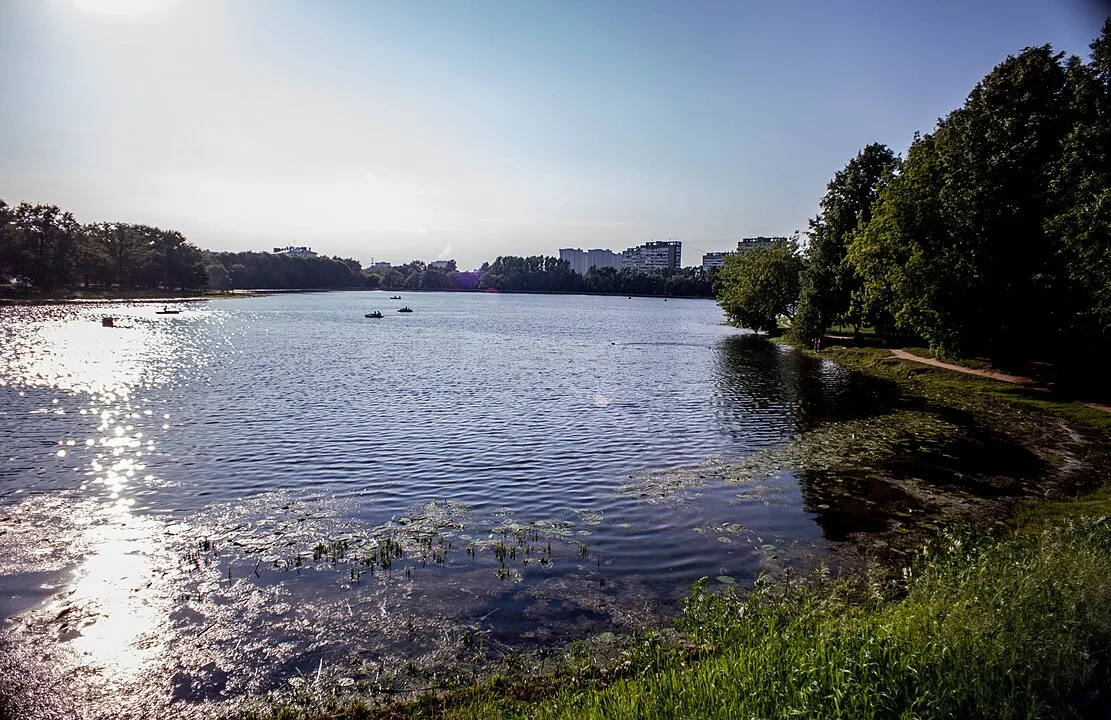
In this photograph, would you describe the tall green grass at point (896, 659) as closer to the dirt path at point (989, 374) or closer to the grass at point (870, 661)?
the grass at point (870, 661)

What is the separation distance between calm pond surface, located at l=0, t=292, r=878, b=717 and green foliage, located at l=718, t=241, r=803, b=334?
51969 mm

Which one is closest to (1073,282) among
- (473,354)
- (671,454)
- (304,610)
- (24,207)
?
(671,454)

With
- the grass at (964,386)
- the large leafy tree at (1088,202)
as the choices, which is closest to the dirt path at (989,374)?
the grass at (964,386)

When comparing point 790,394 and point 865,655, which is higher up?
point 865,655

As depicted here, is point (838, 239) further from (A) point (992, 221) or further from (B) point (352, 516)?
(B) point (352, 516)

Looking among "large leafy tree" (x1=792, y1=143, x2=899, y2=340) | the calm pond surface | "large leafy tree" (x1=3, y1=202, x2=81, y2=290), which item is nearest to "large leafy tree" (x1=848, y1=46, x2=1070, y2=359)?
the calm pond surface

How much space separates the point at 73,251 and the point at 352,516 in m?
176

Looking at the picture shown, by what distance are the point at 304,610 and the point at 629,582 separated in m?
7.81

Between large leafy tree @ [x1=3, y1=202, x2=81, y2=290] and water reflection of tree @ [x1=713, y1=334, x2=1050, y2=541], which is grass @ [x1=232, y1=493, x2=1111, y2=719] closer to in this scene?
water reflection of tree @ [x1=713, y1=334, x2=1050, y2=541]

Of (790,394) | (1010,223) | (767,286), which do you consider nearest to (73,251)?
(767,286)

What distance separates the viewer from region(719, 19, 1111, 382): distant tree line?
34.3 m

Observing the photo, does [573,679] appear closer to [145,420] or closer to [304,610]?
[304,610]

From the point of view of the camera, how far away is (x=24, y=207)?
142250 mm

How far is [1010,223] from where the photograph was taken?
4272cm
